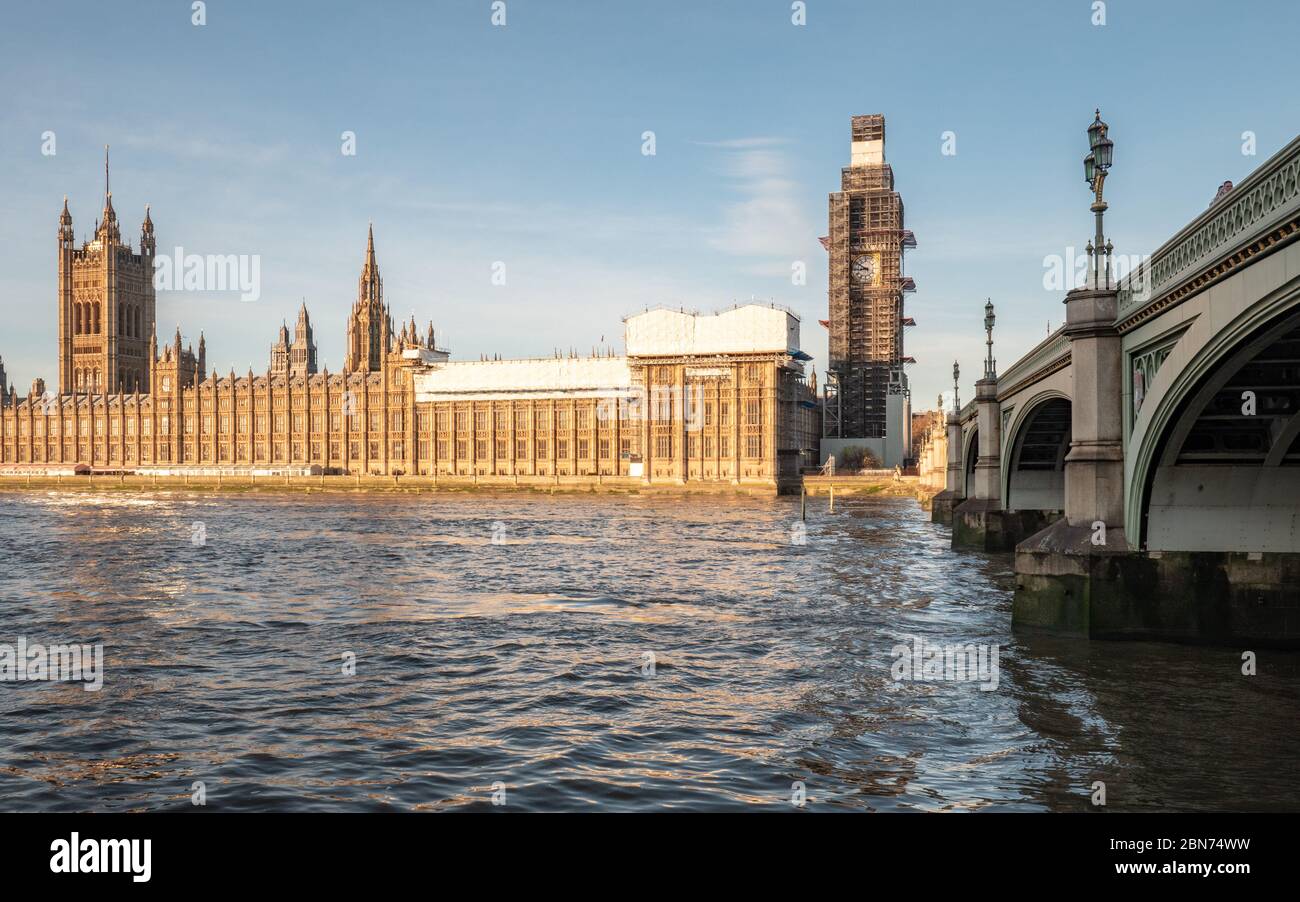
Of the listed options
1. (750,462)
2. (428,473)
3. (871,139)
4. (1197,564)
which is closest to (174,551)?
(1197,564)

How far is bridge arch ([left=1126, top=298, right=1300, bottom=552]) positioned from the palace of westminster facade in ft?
330

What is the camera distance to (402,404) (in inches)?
5837

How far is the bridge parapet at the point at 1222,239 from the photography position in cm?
1243

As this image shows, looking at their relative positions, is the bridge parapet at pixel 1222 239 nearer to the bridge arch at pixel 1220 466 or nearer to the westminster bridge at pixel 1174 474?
the westminster bridge at pixel 1174 474

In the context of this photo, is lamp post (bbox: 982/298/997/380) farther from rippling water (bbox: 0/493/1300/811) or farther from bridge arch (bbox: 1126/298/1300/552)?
bridge arch (bbox: 1126/298/1300/552)

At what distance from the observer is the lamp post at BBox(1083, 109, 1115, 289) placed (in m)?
19.4

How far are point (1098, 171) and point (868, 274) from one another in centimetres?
13204

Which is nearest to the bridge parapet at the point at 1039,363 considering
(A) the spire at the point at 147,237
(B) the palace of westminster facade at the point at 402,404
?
(B) the palace of westminster facade at the point at 402,404

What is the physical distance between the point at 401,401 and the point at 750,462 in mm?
53316

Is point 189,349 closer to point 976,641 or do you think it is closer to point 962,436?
point 962,436

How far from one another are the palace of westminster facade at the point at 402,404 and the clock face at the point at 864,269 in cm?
1690

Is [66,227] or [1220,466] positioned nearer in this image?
[1220,466]

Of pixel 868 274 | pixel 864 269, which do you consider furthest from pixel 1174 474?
pixel 864 269

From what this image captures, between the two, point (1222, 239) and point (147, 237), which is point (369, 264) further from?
point (1222, 239)
